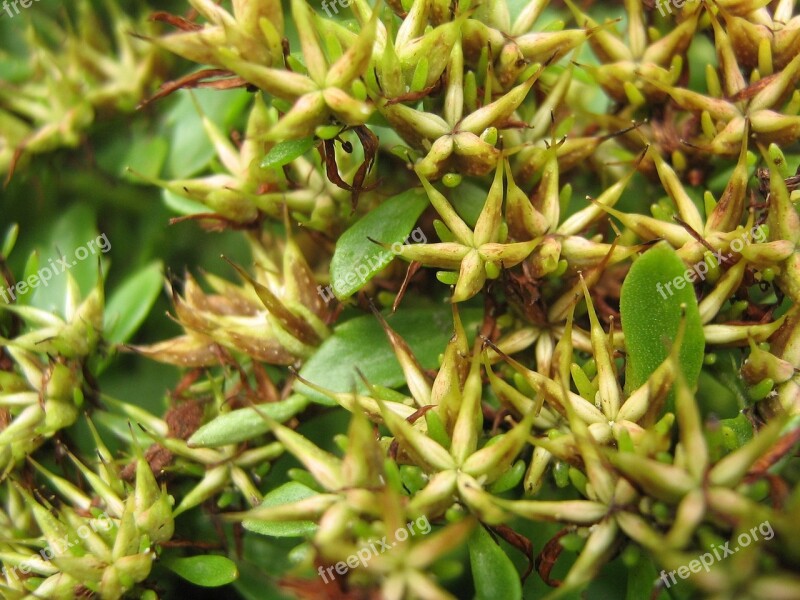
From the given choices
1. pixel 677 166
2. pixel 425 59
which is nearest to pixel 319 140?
pixel 425 59

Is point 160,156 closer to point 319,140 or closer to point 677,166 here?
point 319,140

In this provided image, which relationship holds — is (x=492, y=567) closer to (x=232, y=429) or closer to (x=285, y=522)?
(x=285, y=522)

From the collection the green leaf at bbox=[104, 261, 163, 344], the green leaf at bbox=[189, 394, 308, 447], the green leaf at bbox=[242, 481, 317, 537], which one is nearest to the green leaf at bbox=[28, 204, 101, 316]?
the green leaf at bbox=[104, 261, 163, 344]

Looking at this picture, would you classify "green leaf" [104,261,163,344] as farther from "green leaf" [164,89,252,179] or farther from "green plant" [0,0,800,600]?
"green leaf" [164,89,252,179]

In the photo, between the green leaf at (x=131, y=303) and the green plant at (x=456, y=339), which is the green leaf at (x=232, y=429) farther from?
the green leaf at (x=131, y=303)

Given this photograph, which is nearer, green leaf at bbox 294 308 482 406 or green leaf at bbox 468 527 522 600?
green leaf at bbox 468 527 522 600

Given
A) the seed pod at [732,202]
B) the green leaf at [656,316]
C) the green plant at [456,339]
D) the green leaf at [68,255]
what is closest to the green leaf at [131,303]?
the green plant at [456,339]
